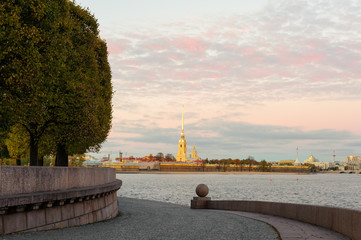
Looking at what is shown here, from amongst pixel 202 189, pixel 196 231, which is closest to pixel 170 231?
pixel 196 231

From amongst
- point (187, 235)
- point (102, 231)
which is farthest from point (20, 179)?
point (187, 235)

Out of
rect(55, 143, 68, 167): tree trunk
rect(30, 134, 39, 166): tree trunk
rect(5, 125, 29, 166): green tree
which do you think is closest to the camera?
rect(30, 134, 39, 166): tree trunk

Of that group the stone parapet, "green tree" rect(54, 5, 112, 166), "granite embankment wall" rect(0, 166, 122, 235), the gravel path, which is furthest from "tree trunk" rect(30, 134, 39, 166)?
the gravel path

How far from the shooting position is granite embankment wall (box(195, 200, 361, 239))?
12770 mm

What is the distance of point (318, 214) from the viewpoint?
16.0 meters

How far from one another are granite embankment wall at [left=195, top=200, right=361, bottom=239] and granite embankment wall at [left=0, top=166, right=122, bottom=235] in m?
8.70

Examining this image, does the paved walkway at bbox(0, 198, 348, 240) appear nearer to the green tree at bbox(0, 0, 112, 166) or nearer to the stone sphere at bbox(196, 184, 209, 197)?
the stone sphere at bbox(196, 184, 209, 197)

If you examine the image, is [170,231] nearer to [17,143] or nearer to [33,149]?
[33,149]

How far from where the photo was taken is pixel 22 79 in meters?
22.3

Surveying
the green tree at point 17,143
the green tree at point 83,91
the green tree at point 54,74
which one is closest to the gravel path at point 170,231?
the green tree at point 54,74

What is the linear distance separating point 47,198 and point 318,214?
33.7 feet

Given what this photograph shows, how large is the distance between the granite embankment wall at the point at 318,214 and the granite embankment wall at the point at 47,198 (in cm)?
870

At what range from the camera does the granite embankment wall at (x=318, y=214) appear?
1277 centimetres

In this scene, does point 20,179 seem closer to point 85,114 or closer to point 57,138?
point 85,114
